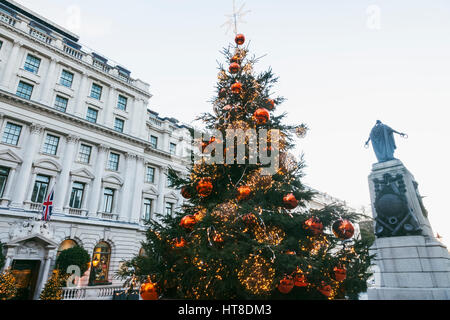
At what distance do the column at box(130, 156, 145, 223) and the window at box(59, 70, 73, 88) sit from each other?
28.6 feet

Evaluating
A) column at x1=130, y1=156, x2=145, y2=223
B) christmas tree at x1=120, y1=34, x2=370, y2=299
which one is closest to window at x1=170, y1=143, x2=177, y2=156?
column at x1=130, y1=156, x2=145, y2=223

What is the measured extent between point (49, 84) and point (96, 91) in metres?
3.86

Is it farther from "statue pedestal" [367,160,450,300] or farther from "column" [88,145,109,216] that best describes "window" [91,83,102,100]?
"statue pedestal" [367,160,450,300]

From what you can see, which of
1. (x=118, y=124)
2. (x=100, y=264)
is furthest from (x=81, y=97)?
(x=100, y=264)

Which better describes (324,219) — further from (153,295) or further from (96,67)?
(96,67)

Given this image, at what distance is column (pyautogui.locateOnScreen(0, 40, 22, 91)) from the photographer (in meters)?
18.3

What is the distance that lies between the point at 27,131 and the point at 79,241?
9260 millimetres

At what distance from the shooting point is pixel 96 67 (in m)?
23.4

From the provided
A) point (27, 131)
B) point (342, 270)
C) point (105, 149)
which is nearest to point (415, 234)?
point (342, 270)

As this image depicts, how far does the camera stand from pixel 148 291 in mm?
4898

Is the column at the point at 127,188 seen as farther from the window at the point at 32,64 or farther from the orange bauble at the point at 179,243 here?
the orange bauble at the point at 179,243

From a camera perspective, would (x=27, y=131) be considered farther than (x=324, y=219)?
Yes

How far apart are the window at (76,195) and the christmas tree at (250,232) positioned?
17371 mm

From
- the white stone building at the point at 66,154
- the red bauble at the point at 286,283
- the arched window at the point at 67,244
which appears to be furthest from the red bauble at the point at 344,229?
the arched window at the point at 67,244
